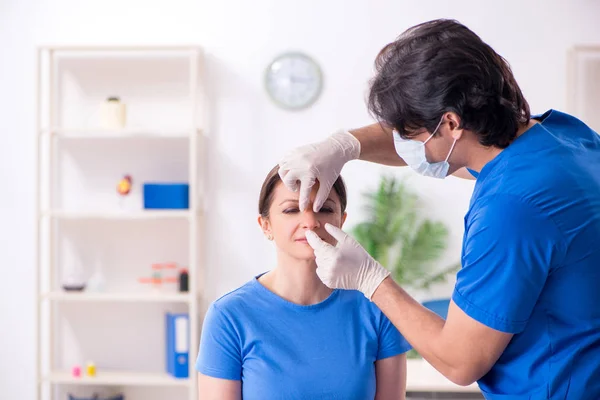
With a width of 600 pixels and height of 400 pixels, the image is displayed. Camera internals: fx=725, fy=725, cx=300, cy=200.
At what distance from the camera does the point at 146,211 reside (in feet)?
12.0

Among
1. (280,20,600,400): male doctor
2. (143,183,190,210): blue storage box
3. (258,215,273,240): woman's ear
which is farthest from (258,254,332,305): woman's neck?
(143,183,190,210): blue storage box

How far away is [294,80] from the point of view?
377 cm

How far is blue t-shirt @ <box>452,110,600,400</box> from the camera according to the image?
119 cm

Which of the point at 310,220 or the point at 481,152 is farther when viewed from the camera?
the point at 310,220

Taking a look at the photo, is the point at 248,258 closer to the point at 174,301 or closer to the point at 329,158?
the point at 174,301

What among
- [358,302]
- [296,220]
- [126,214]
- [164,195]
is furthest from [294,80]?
[358,302]

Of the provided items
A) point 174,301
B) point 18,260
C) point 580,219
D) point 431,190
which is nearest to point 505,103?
point 580,219

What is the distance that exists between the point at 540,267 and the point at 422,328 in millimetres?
235

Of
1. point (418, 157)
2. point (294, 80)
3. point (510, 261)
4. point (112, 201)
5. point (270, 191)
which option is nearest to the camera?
point (510, 261)

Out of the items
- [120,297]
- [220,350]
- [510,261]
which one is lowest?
[120,297]

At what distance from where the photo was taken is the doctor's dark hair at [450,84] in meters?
1.27

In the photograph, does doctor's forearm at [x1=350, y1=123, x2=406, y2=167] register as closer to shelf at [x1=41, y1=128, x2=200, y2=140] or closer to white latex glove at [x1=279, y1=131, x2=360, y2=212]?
white latex glove at [x1=279, y1=131, x2=360, y2=212]

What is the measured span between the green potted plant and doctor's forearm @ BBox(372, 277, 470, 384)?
2194 millimetres

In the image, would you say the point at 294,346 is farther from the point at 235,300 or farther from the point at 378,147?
the point at 378,147
